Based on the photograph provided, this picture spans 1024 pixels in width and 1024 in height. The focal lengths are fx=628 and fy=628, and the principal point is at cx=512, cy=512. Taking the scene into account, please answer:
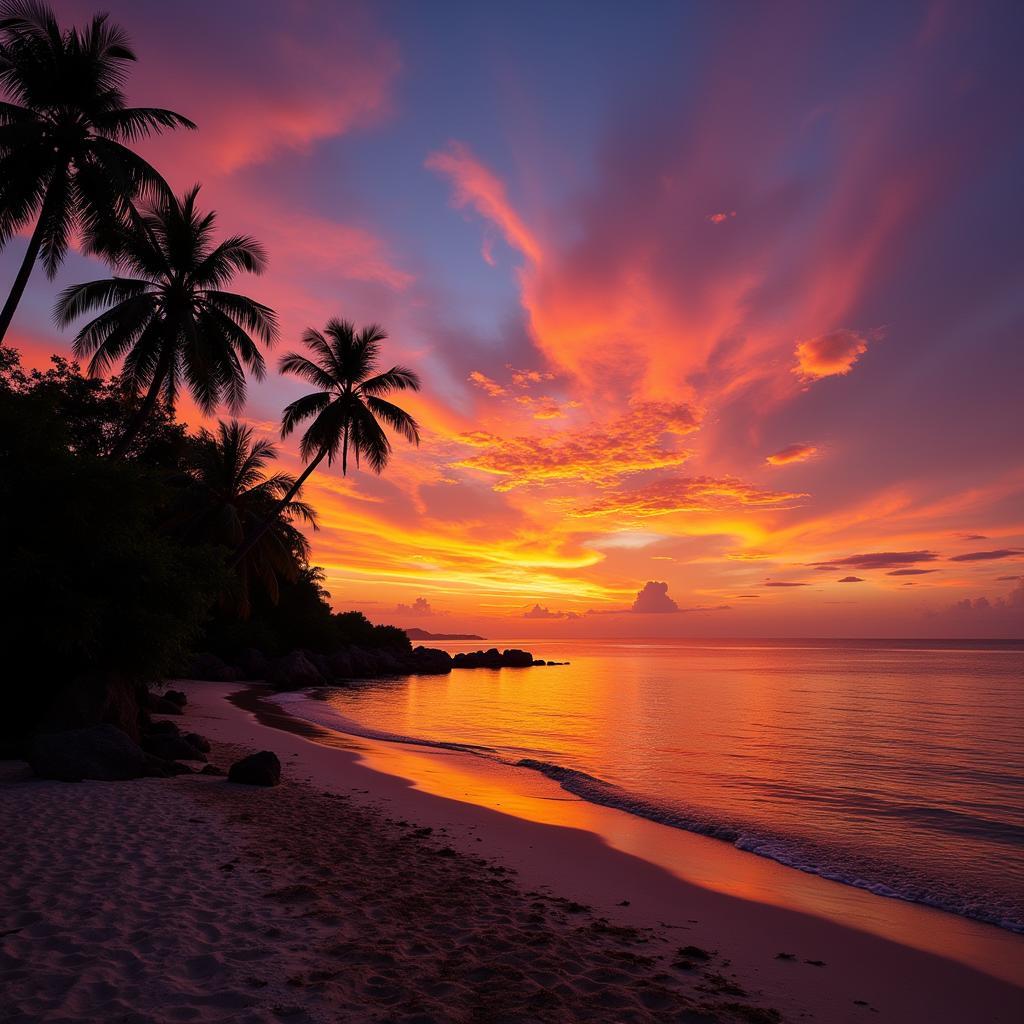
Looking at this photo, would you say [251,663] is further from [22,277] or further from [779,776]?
[779,776]

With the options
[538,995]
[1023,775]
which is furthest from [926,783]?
[538,995]

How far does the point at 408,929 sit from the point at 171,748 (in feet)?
31.9

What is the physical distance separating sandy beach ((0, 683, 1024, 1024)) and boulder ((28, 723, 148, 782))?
527mm

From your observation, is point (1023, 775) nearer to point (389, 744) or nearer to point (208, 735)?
point (389, 744)

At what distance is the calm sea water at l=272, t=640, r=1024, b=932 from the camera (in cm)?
956

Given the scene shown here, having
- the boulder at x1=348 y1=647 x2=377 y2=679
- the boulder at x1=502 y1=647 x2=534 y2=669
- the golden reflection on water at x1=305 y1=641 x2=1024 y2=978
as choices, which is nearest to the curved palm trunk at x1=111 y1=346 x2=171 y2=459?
the golden reflection on water at x1=305 y1=641 x2=1024 y2=978

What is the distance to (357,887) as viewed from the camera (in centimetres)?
653

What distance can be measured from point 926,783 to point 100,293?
93.3 feet

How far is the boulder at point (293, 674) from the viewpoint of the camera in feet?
126

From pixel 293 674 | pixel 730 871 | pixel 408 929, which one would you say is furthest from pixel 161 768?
pixel 293 674

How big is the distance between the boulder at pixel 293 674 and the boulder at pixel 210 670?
249cm

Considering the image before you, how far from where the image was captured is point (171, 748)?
513 inches

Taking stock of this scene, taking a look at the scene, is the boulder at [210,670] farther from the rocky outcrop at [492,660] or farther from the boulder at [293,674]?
the rocky outcrop at [492,660]

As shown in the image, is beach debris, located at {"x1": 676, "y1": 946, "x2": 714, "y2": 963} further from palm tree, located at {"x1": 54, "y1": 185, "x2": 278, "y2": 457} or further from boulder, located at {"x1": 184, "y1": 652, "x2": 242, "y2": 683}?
boulder, located at {"x1": 184, "y1": 652, "x2": 242, "y2": 683}
